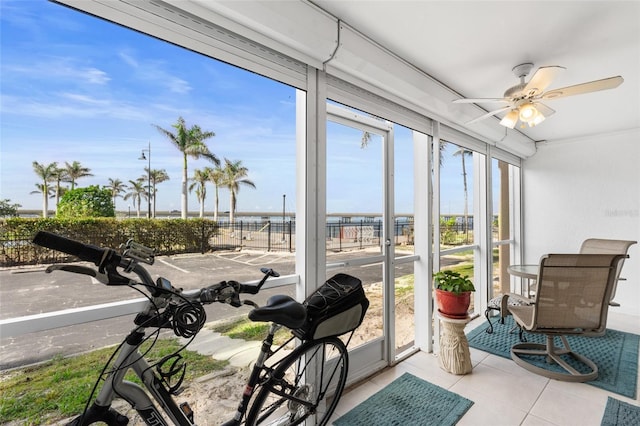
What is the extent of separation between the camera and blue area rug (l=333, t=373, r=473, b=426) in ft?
6.35

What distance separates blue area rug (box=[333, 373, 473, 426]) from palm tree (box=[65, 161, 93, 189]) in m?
2.01

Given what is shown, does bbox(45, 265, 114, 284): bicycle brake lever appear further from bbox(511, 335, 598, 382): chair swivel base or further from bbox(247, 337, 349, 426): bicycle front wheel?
bbox(511, 335, 598, 382): chair swivel base

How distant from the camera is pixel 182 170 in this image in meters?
1.54

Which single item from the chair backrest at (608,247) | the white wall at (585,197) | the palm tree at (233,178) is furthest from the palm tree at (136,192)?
the white wall at (585,197)

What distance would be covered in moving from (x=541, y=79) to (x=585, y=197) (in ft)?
11.2

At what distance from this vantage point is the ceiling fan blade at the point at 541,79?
197 cm

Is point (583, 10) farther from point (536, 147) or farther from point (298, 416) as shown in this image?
point (536, 147)

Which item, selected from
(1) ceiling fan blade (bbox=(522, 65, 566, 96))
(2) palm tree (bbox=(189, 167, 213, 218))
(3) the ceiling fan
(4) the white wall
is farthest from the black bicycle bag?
(4) the white wall

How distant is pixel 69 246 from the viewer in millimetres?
905

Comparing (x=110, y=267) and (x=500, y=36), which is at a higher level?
(x=500, y=36)

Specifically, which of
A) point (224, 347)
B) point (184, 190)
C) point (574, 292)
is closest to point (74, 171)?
point (184, 190)

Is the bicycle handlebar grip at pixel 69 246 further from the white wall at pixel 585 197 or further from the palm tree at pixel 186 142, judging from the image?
the white wall at pixel 585 197

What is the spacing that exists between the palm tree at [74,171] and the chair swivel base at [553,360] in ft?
11.3

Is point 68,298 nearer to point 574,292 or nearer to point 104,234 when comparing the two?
point 104,234
